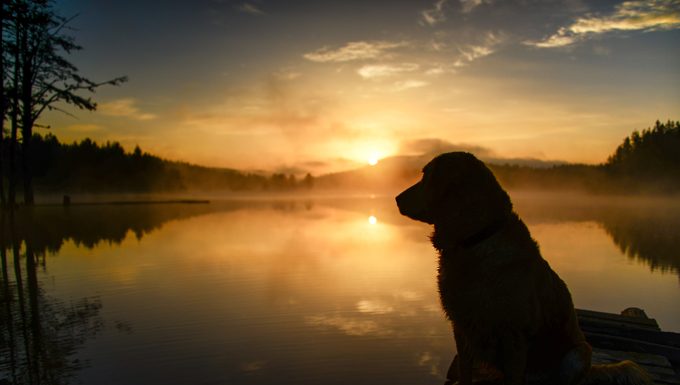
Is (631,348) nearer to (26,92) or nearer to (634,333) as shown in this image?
(634,333)

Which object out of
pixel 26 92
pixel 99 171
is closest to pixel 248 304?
pixel 26 92

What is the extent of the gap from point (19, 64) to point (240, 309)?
123 ft

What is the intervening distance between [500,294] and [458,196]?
1.08 m

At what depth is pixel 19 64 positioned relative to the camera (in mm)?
36125

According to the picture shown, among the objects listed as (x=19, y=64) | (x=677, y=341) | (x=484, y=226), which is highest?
(x=19, y=64)

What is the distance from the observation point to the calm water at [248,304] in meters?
7.38

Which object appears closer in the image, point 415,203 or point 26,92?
point 415,203

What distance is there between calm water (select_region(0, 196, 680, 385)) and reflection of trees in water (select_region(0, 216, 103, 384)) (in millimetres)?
38

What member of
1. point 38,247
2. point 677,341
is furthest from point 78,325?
point 38,247

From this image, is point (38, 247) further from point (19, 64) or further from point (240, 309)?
point (19, 64)

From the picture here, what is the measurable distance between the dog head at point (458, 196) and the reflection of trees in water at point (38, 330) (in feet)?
20.3

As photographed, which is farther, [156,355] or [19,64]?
[19,64]

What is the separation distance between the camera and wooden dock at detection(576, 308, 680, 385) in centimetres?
545

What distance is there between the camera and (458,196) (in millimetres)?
A: 4613
